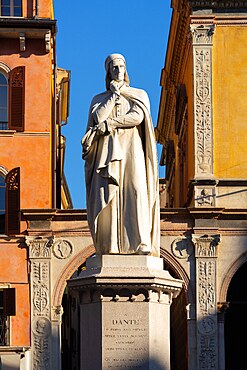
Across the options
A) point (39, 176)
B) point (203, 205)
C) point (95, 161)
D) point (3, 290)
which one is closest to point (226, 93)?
point (203, 205)

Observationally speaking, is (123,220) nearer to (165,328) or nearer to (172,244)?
(165,328)

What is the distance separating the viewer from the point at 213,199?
40.7 m

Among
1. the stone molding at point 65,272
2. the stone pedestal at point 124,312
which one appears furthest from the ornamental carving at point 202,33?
the stone pedestal at point 124,312

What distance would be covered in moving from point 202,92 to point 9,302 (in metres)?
8.46

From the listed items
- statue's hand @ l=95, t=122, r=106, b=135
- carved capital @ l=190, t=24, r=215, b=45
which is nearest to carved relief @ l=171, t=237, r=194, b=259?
carved capital @ l=190, t=24, r=215, b=45

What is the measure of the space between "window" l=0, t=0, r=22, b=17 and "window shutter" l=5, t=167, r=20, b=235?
4908mm

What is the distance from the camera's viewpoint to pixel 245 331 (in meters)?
42.4

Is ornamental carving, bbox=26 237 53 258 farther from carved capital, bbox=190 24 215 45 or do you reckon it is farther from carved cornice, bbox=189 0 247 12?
carved cornice, bbox=189 0 247 12

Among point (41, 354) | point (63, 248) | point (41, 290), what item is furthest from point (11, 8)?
point (41, 354)

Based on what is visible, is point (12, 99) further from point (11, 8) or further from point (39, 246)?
point (39, 246)

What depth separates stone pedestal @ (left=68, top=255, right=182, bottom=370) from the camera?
15836mm

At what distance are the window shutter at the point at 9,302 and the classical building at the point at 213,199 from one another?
457 cm

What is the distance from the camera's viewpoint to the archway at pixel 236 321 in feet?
138

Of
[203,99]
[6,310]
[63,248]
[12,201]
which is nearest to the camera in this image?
[6,310]
